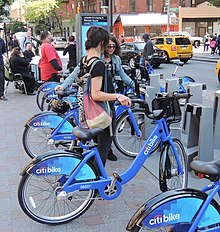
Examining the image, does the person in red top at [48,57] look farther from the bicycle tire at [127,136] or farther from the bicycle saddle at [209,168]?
the bicycle saddle at [209,168]

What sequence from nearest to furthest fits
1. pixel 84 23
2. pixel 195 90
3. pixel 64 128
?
pixel 64 128 → pixel 195 90 → pixel 84 23

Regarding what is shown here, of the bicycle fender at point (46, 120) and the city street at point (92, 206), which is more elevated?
the bicycle fender at point (46, 120)

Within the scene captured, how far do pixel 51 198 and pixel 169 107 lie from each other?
1461 mm

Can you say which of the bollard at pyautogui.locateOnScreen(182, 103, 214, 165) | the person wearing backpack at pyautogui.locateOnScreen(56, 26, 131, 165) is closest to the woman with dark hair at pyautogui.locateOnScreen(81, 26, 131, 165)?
the person wearing backpack at pyautogui.locateOnScreen(56, 26, 131, 165)

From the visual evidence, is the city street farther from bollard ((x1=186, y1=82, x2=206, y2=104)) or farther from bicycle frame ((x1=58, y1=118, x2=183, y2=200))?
bollard ((x1=186, y1=82, x2=206, y2=104))

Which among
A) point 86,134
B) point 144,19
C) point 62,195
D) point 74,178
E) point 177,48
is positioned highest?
point 144,19

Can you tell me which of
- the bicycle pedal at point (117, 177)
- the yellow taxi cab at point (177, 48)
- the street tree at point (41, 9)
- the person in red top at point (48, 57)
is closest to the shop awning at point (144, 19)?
the street tree at point (41, 9)

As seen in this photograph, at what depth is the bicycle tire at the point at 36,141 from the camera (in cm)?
504

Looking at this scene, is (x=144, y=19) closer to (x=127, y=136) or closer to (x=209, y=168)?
(x=127, y=136)

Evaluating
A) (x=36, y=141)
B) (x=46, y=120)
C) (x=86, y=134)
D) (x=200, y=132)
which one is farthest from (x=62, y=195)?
(x=36, y=141)

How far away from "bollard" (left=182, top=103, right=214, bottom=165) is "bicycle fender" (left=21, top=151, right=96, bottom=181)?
1705 millimetres

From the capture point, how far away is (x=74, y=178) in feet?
10.8

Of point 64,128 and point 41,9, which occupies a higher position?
point 41,9

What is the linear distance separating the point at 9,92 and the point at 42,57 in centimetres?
458
